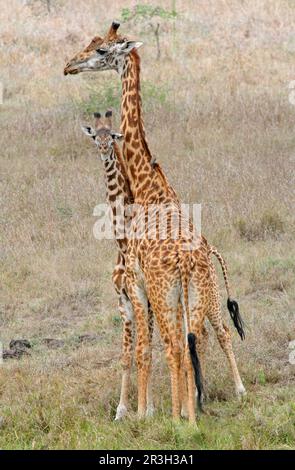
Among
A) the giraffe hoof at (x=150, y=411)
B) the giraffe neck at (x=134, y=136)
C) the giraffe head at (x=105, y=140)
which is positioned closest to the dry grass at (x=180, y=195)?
the giraffe hoof at (x=150, y=411)

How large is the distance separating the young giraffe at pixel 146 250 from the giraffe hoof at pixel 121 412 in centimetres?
31

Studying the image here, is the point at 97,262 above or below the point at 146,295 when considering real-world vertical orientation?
below

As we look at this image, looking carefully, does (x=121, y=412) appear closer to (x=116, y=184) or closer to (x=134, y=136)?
(x=116, y=184)

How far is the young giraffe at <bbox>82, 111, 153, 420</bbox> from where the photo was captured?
278 inches

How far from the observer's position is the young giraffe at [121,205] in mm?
7070

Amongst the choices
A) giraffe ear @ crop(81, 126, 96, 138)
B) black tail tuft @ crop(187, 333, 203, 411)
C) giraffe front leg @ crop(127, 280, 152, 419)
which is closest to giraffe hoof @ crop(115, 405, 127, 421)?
giraffe front leg @ crop(127, 280, 152, 419)

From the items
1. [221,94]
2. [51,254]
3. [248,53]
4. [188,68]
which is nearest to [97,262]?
[51,254]

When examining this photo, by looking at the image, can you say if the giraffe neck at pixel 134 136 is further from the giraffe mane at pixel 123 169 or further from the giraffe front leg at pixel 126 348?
the giraffe front leg at pixel 126 348

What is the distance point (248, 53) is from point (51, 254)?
11.8 meters

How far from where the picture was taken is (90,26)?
2517 cm

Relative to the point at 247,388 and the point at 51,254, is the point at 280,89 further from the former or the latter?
the point at 247,388

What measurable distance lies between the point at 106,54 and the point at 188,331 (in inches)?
108

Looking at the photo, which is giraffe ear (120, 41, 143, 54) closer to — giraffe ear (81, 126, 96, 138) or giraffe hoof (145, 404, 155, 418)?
giraffe ear (81, 126, 96, 138)

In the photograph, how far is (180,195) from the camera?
41.3 feet
